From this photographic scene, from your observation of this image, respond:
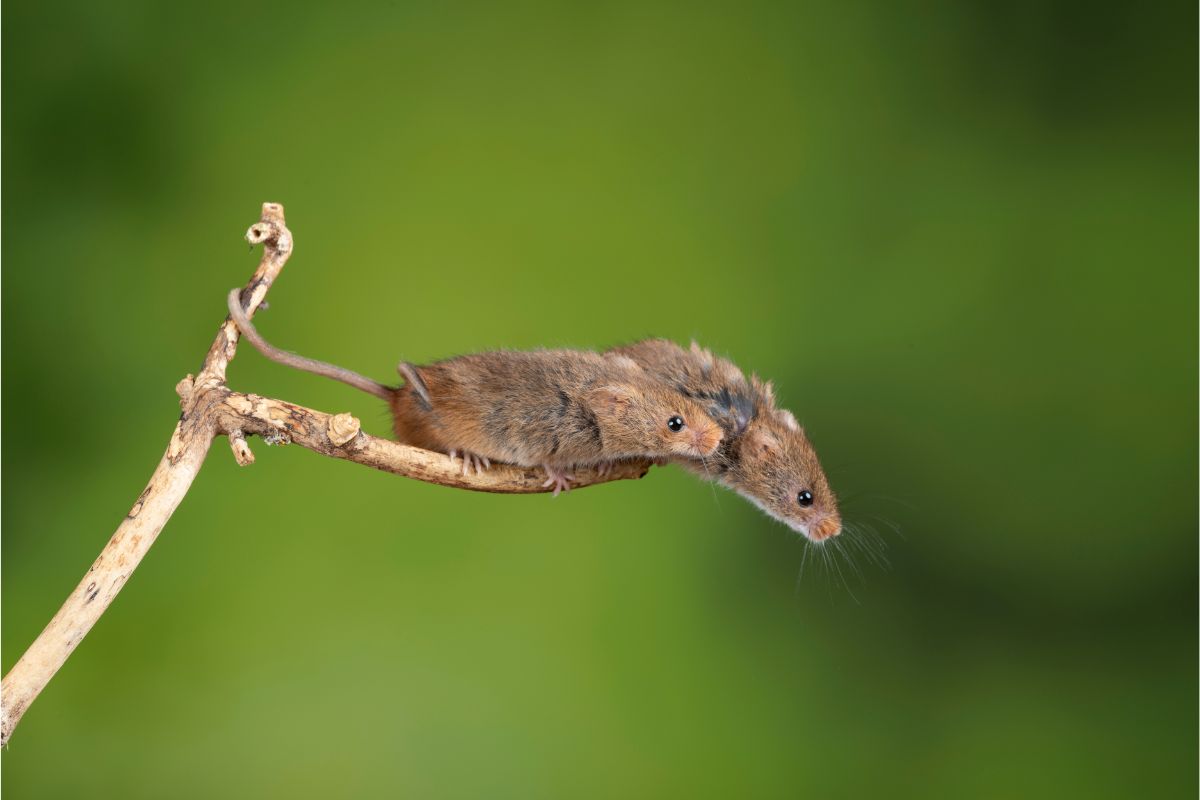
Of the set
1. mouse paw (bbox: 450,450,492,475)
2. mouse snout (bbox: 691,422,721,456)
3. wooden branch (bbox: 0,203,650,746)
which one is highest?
mouse snout (bbox: 691,422,721,456)

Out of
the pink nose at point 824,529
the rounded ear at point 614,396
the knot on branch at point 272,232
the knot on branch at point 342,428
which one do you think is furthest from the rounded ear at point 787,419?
the knot on branch at point 272,232

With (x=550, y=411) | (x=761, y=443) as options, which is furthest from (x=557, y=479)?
(x=761, y=443)

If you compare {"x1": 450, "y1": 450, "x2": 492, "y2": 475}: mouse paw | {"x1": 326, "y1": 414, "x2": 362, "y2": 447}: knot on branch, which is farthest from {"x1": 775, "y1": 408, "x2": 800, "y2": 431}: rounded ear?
{"x1": 326, "y1": 414, "x2": 362, "y2": 447}: knot on branch

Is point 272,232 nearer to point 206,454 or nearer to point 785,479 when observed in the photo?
point 206,454

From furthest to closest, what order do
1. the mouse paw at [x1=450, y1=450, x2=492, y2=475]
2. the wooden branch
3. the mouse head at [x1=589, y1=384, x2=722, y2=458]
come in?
the mouse paw at [x1=450, y1=450, x2=492, y2=475], the mouse head at [x1=589, y1=384, x2=722, y2=458], the wooden branch

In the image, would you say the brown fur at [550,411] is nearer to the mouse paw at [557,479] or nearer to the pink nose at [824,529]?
the mouse paw at [557,479]

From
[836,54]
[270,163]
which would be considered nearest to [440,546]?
[270,163]

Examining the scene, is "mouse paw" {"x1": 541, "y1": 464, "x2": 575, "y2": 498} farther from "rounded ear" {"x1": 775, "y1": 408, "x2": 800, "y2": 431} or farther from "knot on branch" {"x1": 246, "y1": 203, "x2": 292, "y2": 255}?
"knot on branch" {"x1": 246, "y1": 203, "x2": 292, "y2": 255}
